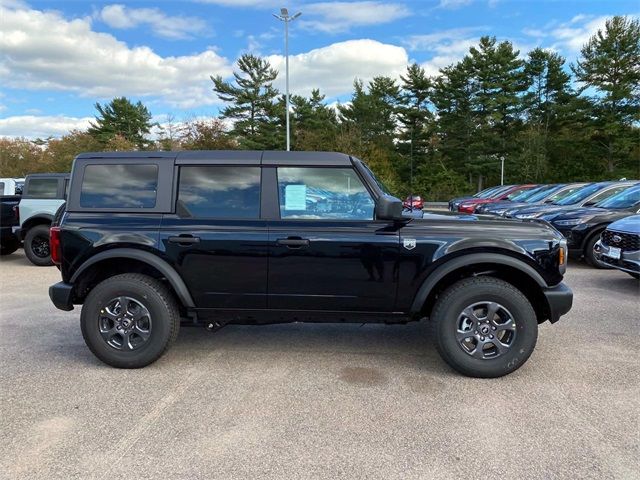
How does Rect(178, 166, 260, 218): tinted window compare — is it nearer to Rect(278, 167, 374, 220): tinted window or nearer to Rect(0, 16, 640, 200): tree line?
Rect(278, 167, 374, 220): tinted window

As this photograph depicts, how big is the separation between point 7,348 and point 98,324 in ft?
4.40

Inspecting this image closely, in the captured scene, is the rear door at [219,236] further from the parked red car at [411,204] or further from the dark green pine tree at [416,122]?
the dark green pine tree at [416,122]

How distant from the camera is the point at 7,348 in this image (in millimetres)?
4508

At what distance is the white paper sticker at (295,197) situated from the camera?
389cm

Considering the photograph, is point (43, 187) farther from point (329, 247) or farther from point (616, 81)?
point (616, 81)

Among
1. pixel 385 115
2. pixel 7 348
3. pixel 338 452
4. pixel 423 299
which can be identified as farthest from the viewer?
pixel 385 115

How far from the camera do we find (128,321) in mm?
3908

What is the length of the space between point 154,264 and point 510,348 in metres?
2.91

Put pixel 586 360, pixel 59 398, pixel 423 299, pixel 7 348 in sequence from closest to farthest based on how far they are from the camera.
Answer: pixel 59 398 → pixel 423 299 → pixel 586 360 → pixel 7 348

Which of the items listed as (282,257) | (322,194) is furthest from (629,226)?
(282,257)

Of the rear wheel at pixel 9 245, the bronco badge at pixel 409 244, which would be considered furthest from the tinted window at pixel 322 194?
the rear wheel at pixel 9 245

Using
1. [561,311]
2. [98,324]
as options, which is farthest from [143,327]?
[561,311]

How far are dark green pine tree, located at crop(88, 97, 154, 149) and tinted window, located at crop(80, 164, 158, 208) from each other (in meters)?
48.8

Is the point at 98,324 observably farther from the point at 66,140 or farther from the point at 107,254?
the point at 66,140
